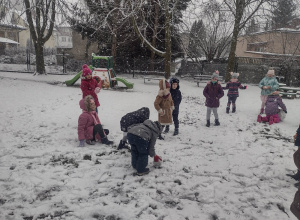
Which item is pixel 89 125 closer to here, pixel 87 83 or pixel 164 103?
pixel 87 83

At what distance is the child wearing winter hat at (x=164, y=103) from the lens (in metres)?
5.22

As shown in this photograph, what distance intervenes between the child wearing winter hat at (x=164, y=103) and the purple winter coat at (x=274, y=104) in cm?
352

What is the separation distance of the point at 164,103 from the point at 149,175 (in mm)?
2121

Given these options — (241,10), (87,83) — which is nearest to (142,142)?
(87,83)

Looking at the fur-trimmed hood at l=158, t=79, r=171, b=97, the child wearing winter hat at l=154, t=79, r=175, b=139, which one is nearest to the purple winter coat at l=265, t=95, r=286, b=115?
the child wearing winter hat at l=154, t=79, r=175, b=139

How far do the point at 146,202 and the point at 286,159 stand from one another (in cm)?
324

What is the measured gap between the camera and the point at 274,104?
22.5ft

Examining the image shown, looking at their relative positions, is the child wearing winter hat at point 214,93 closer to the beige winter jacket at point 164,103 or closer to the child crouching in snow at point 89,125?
the beige winter jacket at point 164,103

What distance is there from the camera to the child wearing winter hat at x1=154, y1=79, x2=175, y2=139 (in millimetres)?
5223

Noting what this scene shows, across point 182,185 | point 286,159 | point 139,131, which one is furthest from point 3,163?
point 286,159

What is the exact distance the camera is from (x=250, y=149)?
5.04 m

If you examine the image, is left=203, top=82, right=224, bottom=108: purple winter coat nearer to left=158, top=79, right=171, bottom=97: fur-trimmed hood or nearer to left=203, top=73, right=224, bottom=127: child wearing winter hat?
left=203, top=73, right=224, bottom=127: child wearing winter hat

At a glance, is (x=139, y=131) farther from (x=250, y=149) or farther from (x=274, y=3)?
(x=274, y=3)

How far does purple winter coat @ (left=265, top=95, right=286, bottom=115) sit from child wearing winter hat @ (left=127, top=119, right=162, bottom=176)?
478 centimetres
